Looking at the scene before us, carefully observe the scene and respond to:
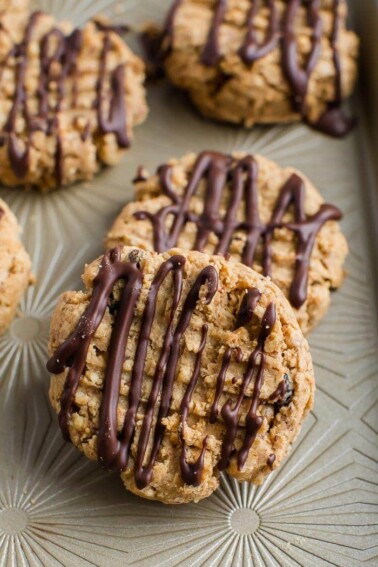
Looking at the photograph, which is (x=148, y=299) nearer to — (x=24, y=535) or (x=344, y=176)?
(x=24, y=535)

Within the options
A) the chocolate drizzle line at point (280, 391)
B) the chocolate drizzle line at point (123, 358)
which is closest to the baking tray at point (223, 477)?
the chocolate drizzle line at point (123, 358)

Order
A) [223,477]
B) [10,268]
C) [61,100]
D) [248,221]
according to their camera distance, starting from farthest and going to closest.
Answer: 1. [61,100]
2. [248,221]
3. [10,268]
4. [223,477]

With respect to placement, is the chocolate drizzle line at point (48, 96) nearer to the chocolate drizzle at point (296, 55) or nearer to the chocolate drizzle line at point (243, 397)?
the chocolate drizzle at point (296, 55)

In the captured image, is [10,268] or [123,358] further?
[10,268]

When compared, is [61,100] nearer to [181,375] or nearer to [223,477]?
[181,375]

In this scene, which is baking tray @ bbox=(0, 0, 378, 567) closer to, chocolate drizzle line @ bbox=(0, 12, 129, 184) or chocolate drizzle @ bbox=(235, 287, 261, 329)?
chocolate drizzle line @ bbox=(0, 12, 129, 184)

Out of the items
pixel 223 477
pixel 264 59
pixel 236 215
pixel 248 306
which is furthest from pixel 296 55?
pixel 223 477
